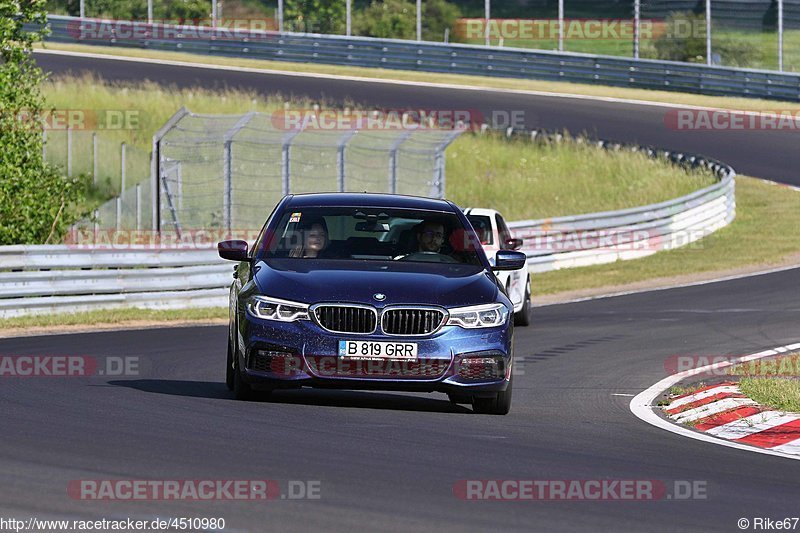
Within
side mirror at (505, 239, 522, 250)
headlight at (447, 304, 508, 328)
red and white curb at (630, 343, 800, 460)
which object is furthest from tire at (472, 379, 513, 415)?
side mirror at (505, 239, 522, 250)

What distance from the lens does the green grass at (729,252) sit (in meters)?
27.0

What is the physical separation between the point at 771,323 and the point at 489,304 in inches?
393

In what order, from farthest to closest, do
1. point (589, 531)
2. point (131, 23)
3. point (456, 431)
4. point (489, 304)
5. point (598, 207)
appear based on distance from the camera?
1. point (131, 23)
2. point (598, 207)
3. point (489, 304)
4. point (456, 431)
5. point (589, 531)

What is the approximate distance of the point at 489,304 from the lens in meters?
10.6

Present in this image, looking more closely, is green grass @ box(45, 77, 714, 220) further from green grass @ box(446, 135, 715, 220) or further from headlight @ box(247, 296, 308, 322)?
headlight @ box(247, 296, 308, 322)

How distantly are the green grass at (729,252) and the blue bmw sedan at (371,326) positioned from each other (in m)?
14.2

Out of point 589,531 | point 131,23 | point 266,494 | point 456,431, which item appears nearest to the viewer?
point 589,531

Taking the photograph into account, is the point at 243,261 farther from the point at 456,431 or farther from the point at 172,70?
the point at 172,70

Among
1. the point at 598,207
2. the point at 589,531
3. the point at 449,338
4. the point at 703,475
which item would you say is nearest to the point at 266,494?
the point at 589,531

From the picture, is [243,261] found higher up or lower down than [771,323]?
higher up

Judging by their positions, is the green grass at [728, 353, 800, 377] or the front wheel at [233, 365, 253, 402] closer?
the front wheel at [233, 365, 253, 402]

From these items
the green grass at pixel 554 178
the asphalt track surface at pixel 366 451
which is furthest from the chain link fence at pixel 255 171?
the asphalt track surface at pixel 366 451

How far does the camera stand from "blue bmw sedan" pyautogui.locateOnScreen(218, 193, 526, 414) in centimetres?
1028

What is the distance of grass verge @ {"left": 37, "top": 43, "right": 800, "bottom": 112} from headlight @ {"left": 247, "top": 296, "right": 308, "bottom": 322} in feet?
123
